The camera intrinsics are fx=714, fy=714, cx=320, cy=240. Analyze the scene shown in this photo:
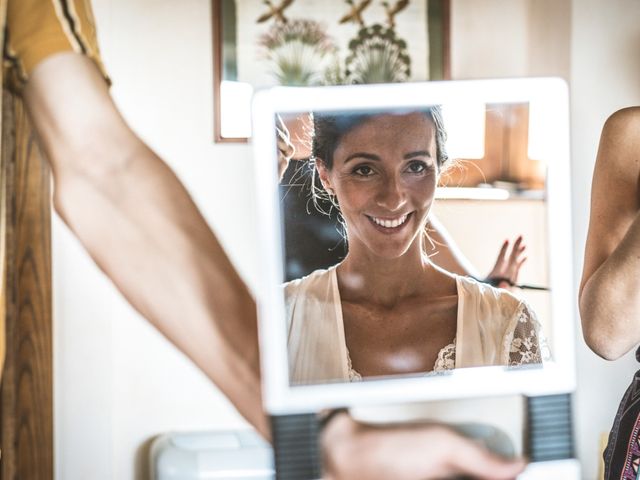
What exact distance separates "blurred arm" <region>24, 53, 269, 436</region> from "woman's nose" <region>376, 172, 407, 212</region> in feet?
0.93

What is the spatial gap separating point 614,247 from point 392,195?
453mm

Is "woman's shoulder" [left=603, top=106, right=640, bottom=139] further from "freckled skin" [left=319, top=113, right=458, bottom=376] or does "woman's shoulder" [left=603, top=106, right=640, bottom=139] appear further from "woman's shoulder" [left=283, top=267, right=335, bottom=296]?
"woman's shoulder" [left=283, top=267, right=335, bottom=296]

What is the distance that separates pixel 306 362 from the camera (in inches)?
41.2

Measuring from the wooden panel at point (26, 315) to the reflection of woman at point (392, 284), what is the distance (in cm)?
45

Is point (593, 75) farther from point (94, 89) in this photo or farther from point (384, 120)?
point (94, 89)

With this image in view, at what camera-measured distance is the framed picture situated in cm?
123

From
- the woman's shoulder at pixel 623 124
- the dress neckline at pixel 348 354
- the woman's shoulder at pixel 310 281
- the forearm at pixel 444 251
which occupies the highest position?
the woman's shoulder at pixel 623 124

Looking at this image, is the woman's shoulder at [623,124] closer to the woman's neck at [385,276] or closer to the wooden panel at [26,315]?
the woman's neck at [385,276]

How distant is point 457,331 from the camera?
43.3 inches

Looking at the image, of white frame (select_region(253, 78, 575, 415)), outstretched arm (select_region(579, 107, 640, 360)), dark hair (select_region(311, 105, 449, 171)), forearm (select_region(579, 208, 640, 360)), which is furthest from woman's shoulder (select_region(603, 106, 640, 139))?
dark hair (select_region(311, 105, 449, 171))

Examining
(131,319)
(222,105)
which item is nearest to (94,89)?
(222,105)

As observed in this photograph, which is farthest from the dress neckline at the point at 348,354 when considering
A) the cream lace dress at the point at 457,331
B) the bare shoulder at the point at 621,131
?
the bare shoulder at the point at 621,131

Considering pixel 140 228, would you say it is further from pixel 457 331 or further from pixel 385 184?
pixel 457 331

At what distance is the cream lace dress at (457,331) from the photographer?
1.05 m
